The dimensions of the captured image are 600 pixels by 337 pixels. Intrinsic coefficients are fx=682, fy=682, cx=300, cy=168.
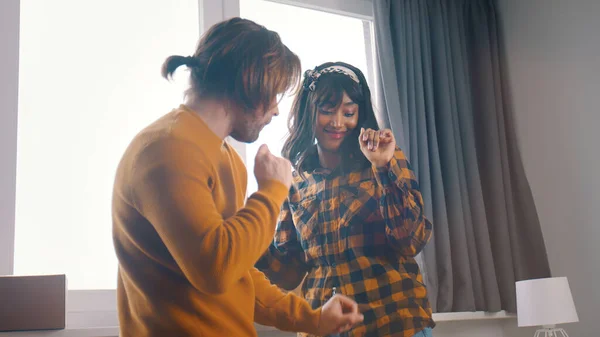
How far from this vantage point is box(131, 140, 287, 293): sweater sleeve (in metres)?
1.21

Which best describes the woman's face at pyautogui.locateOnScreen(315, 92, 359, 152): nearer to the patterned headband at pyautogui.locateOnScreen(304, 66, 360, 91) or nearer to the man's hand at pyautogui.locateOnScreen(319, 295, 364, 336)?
the patterned headband at pyautogui.locateOnScreen(304, 66, 360, 91)

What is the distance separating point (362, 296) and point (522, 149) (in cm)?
165

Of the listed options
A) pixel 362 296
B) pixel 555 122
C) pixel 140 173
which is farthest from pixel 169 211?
pixel 555 122

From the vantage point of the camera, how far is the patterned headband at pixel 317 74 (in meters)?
1.75

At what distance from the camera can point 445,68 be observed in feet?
9.15

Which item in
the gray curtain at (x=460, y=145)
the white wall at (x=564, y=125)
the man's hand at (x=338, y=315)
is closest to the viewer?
the man's hand at (x=338, y=315)

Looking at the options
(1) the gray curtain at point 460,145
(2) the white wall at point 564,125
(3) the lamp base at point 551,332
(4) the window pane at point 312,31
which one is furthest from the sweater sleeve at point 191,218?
(2) the white wall at point 564,125

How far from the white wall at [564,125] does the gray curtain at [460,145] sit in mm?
102

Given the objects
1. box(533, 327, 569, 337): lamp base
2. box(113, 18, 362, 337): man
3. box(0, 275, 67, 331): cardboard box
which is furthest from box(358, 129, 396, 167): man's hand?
box(533, 327, 569, 337): lamp base

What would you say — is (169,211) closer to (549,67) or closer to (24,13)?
(24,13)

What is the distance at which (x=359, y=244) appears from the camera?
166cm

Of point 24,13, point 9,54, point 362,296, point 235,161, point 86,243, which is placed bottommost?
point 362,296

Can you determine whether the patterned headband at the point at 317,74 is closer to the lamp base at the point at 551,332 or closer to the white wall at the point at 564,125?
the lamp base at the point at 551,332

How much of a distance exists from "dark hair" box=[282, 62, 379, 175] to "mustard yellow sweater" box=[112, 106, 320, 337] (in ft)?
1.38
